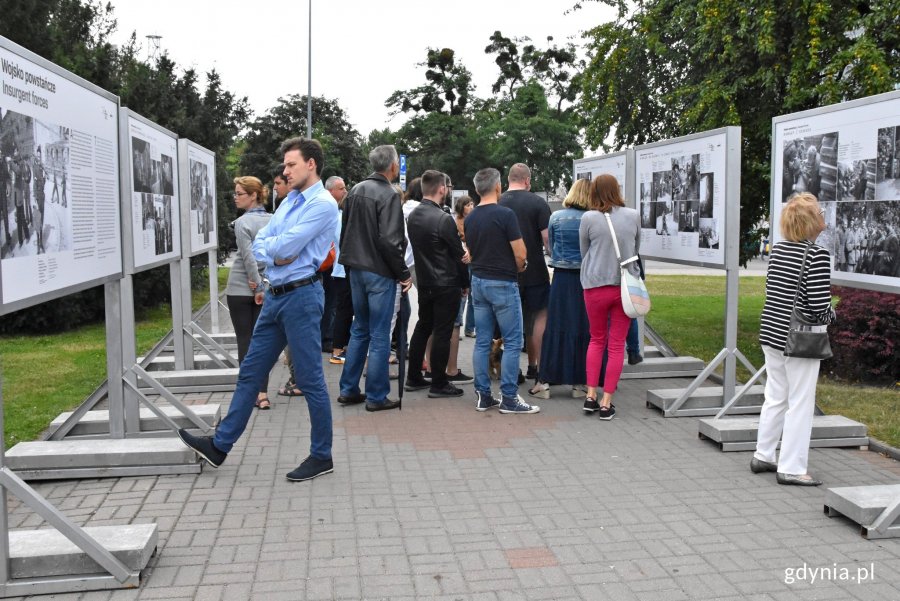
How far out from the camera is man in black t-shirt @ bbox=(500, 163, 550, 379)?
26.3 ft

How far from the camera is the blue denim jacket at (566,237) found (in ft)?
25.0

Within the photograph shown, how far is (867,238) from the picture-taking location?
17.5 ft

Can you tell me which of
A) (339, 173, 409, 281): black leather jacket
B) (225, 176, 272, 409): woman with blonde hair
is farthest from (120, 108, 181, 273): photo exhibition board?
(339, 173, 409, 281): black leather jacket

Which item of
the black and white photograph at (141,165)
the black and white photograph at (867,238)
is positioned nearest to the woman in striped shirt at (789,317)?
the black and white photograph at (867,238)

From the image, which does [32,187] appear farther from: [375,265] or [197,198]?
[197,198]

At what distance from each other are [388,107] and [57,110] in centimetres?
5145

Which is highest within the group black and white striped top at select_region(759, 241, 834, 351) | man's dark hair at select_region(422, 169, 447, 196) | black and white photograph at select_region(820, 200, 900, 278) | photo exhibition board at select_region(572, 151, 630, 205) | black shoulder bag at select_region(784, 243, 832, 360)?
photo exhibition board at select_region(572, 151, 630, 205)

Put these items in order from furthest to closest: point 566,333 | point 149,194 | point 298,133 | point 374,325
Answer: point 298,133 < point 566,333 < point 374,325 < point 149,194

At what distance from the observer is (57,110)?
4340 millimetres

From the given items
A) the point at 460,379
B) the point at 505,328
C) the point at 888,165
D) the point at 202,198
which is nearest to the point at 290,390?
the point at 460,379

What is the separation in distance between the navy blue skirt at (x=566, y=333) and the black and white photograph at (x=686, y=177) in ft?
3.64

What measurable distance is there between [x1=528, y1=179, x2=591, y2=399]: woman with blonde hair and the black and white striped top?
2.51 m

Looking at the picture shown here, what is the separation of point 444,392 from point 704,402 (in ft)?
7.35

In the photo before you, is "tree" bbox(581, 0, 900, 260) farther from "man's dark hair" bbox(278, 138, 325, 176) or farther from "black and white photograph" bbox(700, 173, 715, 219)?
"man's dark hair" bbox(278, 138, 325, 176)
